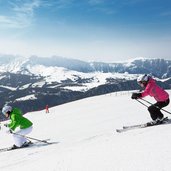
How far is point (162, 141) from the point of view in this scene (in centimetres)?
820

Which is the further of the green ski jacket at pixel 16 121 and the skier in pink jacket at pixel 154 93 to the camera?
the green ski jacket at pixel 16 121

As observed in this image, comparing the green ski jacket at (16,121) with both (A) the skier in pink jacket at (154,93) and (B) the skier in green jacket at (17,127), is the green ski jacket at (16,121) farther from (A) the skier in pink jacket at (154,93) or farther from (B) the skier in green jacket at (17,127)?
(A) the skier in pink jacket at (154,93)

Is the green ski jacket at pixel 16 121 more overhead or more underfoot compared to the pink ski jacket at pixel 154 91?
more underfoot

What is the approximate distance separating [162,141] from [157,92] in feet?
15.8

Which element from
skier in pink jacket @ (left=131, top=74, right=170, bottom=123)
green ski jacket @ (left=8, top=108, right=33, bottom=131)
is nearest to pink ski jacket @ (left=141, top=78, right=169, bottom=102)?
skier in pink jacket @ (left=131, top=74, right=170, bottom=123)

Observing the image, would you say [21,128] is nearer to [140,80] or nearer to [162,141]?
[140,80]

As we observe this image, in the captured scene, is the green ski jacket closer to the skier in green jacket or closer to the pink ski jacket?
the skier in green jacket

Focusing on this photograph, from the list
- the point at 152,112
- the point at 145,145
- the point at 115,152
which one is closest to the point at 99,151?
the point at 115,152

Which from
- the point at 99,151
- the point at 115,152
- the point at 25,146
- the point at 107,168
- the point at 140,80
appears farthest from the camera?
the point at 25,146

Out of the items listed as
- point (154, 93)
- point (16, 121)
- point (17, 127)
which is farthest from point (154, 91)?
point (17, 127)

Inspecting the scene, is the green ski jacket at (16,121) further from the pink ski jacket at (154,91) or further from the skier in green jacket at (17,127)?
the pink ski jacket at (154,91)

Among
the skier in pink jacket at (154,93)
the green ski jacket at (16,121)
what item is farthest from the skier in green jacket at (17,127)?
the skier in pink jacket at (154,93)

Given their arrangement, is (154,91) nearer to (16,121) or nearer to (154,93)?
(154,93)

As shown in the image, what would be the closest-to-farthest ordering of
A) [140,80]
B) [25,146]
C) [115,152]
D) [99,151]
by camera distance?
[115,152] < [99,151] < [140,80] < [25,146]
